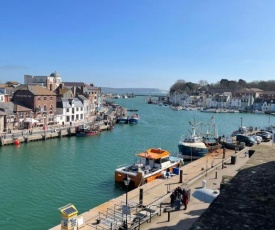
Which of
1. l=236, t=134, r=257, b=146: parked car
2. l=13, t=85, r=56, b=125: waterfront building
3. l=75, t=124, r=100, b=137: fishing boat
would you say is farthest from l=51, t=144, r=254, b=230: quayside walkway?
l=13, t=85, r=56, b=125: waterfront building

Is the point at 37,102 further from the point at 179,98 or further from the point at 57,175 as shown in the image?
the point at 179,98

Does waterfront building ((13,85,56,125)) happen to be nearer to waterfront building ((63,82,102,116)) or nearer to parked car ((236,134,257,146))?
waterfront building ((63,82,102,116))

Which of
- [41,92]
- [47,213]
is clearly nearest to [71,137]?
[41,92]

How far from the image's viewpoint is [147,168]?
27547 millimetres

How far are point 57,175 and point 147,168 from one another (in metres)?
8.78

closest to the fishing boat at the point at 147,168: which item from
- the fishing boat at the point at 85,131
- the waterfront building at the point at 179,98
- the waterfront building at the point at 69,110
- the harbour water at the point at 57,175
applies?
the harbour water at the point at 57,175

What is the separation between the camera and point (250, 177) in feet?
25.3

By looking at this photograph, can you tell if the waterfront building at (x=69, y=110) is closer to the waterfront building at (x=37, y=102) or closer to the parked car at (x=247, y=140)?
the waterfront building at (x=37, y=102)

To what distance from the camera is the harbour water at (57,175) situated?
2075 cm

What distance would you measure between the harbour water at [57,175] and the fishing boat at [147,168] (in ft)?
4.10

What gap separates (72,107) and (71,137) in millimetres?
14136

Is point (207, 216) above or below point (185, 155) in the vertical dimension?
above

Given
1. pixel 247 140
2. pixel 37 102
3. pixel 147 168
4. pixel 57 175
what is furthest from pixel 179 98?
pixel 147 168

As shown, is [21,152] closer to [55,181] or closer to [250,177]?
[55,181]
